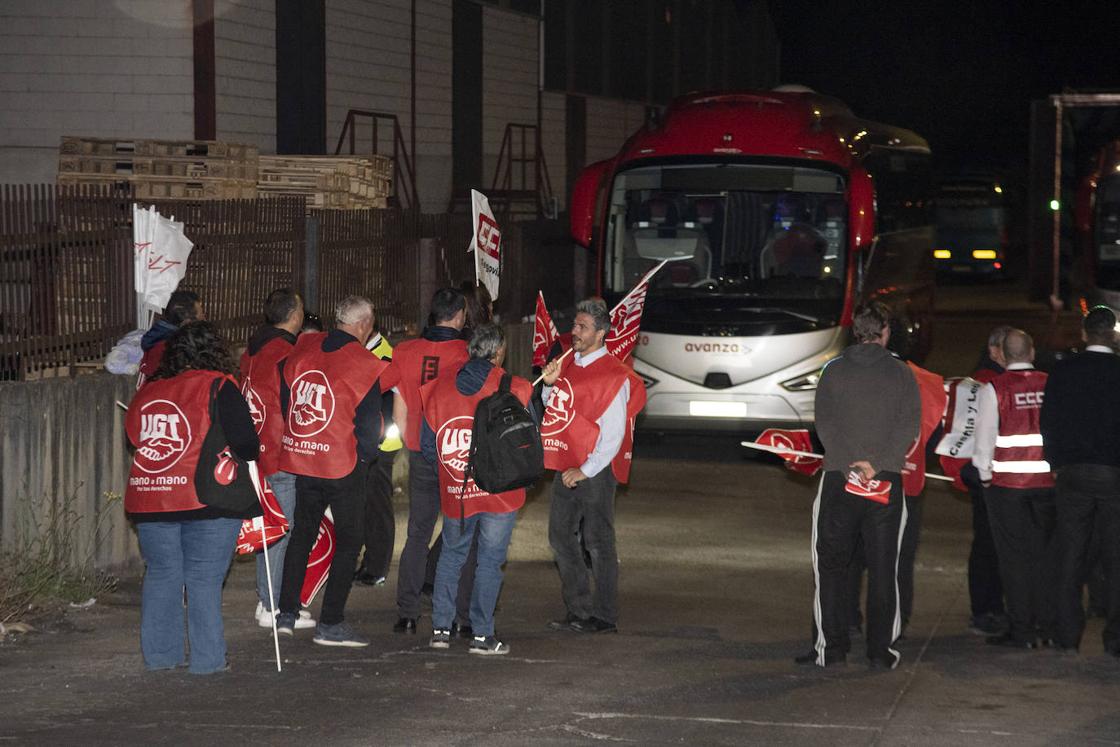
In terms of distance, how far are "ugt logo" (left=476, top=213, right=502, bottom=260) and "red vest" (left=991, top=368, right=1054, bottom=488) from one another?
5300mm

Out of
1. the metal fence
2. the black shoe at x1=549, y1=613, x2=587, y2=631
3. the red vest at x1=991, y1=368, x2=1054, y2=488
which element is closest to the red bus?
the metal fence

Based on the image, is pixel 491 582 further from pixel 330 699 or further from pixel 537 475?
pixel 330 699

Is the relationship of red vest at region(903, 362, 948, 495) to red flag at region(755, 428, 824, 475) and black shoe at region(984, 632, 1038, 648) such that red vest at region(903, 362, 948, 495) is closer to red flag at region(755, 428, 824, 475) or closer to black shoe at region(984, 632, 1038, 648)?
red flag at region(755, 428, 824, 475)

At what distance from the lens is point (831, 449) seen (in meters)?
8.44

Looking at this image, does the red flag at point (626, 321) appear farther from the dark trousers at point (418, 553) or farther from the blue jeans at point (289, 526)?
the blue jeans at point (289, 526)

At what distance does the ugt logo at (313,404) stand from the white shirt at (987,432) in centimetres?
345

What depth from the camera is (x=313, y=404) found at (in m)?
8.75

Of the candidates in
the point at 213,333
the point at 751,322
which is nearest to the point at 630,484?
the point at 751,322

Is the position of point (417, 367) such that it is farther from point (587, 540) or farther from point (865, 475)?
point (865, 475)

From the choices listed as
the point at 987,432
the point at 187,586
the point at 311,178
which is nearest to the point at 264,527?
the point at 187,586

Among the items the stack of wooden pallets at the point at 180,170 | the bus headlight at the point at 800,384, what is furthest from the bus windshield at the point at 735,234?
the stack of wooden pallets at the point at 180,170

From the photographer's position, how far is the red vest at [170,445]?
7.90 meters

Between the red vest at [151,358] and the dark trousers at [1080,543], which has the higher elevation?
the red vest at [151,358]

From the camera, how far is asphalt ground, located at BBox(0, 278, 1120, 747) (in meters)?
7.11
